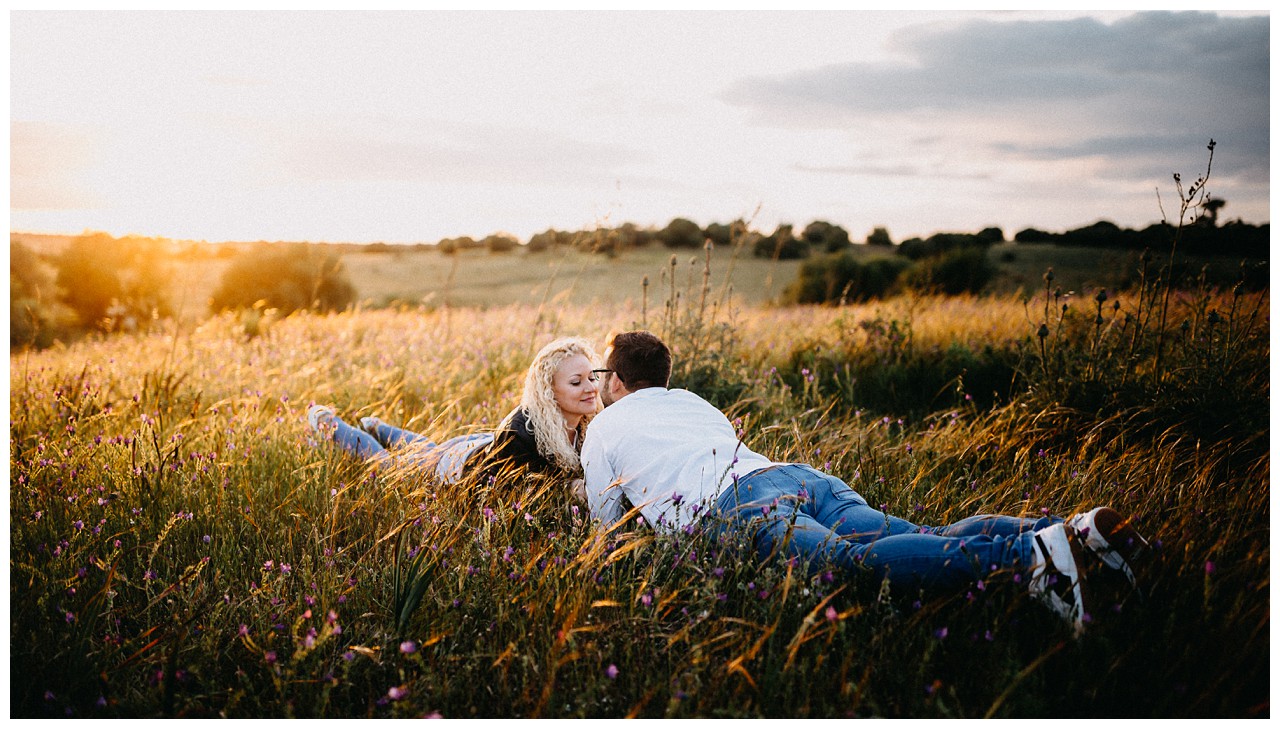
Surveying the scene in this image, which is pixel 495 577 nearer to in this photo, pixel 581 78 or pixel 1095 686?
pixel 1095 686

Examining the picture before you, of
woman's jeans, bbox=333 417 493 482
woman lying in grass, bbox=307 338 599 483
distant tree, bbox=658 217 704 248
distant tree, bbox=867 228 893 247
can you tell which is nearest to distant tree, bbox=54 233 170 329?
woman's jeans, bbox=333 417 493 482

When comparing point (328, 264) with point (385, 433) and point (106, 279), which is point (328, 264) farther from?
point (385, 433)

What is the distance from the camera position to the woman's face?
3.32m

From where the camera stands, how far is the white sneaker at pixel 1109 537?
196 cm

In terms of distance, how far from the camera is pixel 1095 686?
1749 millimetres

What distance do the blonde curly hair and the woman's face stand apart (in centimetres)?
3

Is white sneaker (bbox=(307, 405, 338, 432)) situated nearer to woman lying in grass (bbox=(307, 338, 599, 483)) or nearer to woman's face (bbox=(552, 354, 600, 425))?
woman lying in grass (bbox=(307, 338, 599, 483))

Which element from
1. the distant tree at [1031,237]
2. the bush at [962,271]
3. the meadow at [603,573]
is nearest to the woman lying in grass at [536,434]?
the meadow at [603,573]

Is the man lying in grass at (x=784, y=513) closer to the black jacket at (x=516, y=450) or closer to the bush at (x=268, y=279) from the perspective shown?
the black jacket at (x=516, y=450)

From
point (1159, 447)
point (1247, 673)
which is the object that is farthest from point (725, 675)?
point (1159, 447)

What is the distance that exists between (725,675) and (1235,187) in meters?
3.44

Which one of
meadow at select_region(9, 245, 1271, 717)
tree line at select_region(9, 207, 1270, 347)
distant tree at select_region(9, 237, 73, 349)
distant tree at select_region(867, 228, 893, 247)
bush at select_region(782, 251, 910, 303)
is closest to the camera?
meadow at select_region(9, 245, 1271, 717)

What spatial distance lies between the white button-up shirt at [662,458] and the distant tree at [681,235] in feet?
78.4

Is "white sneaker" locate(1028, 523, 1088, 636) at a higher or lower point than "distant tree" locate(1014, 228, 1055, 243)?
lower
